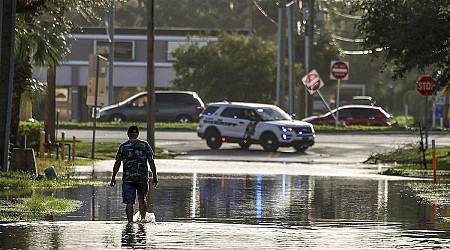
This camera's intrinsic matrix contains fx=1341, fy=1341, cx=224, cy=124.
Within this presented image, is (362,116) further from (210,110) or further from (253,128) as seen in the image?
(253,128)

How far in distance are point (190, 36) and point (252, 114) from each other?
30330mm

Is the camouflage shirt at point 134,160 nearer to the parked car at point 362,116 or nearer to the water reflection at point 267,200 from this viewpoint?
the water reflection at point 267,200

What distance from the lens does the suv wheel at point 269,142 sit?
46375mm

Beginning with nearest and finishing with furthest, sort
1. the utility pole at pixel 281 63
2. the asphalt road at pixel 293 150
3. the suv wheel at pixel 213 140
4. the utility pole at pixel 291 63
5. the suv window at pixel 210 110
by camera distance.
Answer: the asphalt road at pixel 293 150
the suv wheel at pixel 213 140
the suv window at pixel 210 110
the utility pole at pixel 281 63
the utility pole at pixel 291 63

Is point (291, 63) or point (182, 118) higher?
point (291, 63)

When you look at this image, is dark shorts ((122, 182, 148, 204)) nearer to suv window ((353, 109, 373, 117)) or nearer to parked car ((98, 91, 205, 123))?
parked car ((98, 91, 205, 123))

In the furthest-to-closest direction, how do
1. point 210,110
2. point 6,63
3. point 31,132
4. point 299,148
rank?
point 210,110
point 299,148
point 31,132
point 6,63

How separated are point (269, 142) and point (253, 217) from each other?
2554 cm

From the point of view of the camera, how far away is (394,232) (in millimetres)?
18500

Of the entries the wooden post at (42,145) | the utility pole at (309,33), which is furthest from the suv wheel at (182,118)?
the wooden post at (42,145)

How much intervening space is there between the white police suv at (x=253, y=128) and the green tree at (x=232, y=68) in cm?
2501

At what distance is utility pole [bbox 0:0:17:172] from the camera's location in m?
28.2

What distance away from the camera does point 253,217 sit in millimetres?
21062

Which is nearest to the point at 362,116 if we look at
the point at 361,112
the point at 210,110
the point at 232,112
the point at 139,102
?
the point at 361,112
